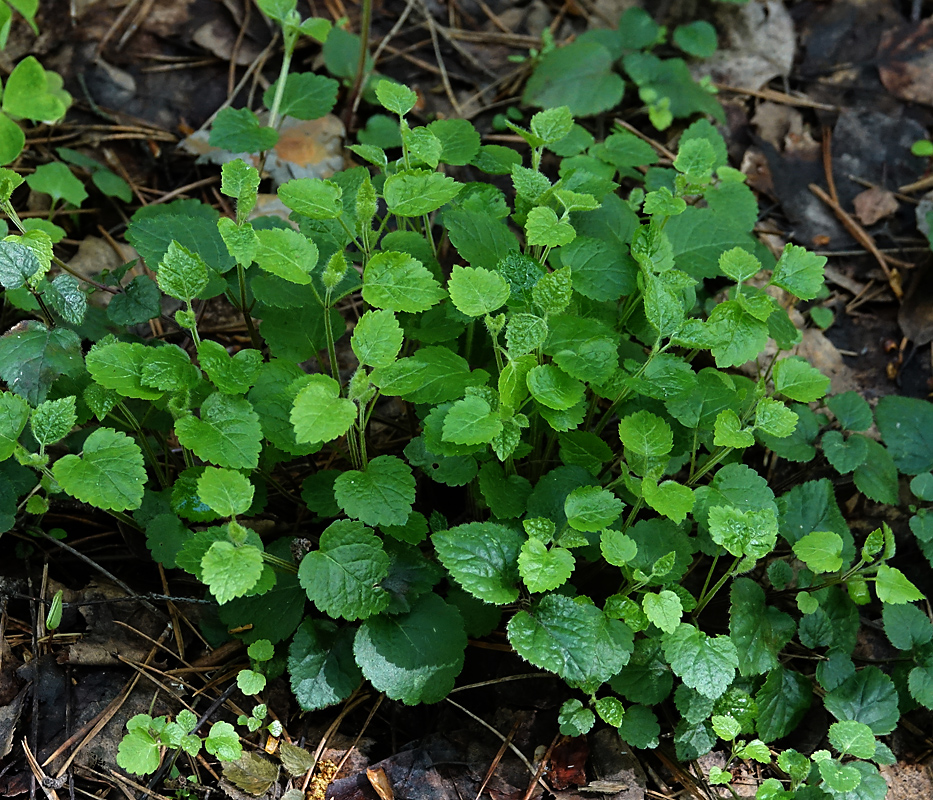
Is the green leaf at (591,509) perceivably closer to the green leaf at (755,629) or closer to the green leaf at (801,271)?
the green leaf at (755,629)

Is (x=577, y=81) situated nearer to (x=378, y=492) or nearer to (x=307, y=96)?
(x=307, y=96)

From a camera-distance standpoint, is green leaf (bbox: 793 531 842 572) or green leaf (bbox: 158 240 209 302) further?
green leaf (bbox: 793 531 842 572)

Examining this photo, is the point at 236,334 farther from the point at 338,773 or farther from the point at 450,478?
the point at 338,773

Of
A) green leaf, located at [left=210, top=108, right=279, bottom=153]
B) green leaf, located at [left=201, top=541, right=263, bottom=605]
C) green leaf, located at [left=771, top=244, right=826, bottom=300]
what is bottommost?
green leaf, located at [left=201, top=541, right=263, bottom=605]

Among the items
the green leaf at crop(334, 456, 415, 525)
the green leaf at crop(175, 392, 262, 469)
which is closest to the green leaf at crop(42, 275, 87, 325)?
the green leaf at crop(175, 392, 262, 469)

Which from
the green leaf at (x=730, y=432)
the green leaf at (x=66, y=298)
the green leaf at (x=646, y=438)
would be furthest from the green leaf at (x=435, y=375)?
the green leaf at (x=66, y=298)

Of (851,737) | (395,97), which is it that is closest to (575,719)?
(851,737)

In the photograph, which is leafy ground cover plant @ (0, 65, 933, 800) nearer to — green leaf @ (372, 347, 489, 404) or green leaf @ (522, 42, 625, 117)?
green leaf @ (372, 347, 489, 404)
